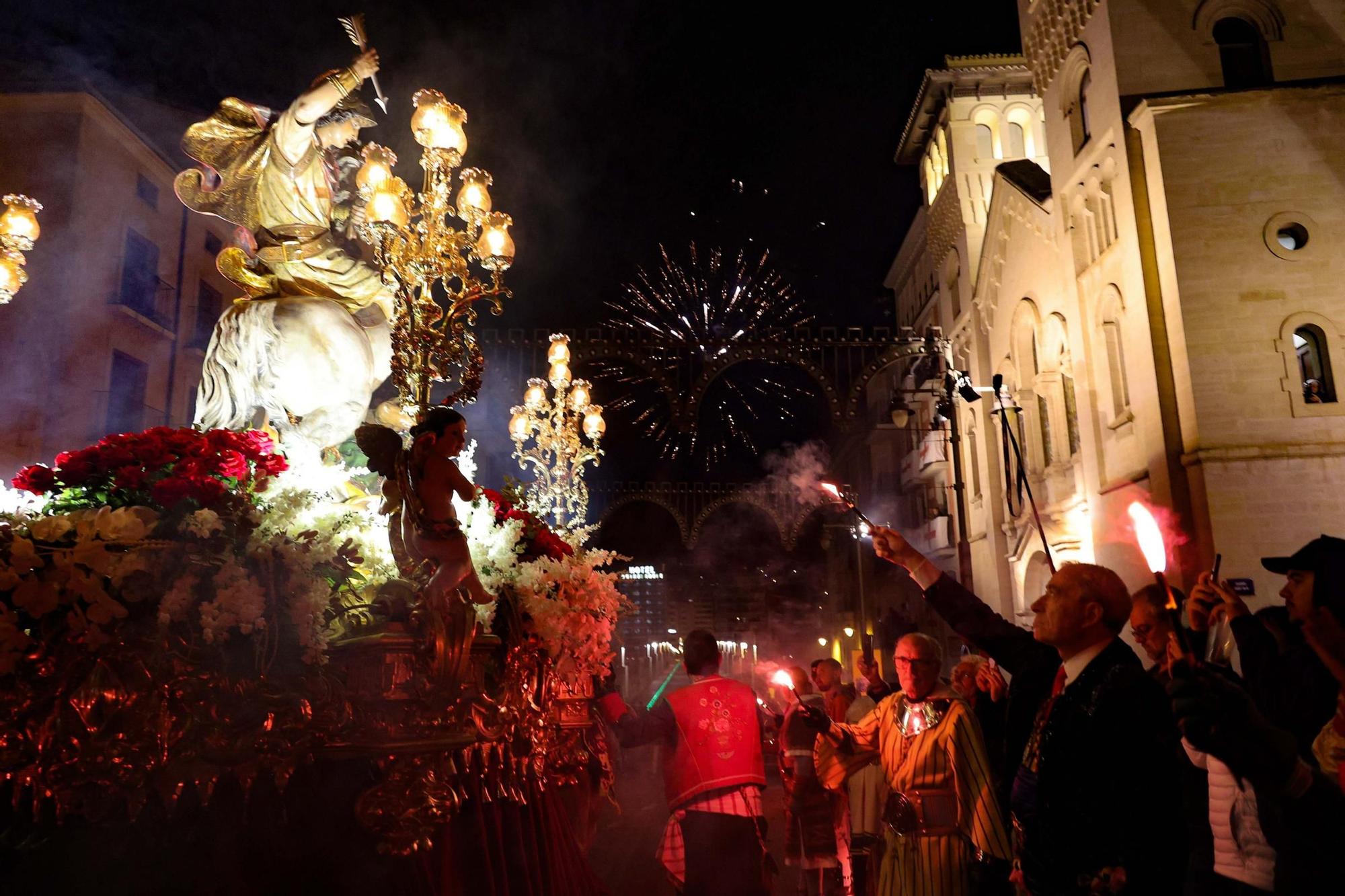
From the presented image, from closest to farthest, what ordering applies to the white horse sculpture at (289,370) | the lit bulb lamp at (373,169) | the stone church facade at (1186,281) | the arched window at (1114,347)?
the white horse sculpture at (289,370)
the lit bulb lamp at (373,169)
the stone church facade at (1186,281)
the arched window at (1114,347)

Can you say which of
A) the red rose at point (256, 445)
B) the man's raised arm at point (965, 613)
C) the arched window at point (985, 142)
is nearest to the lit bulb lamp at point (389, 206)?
the red rose at point (256, 445)

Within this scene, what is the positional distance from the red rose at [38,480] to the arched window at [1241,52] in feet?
57.8

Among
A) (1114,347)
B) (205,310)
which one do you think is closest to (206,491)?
(1114,347)

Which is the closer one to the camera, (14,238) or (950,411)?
(14,238)

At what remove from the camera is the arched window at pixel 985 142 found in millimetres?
25984

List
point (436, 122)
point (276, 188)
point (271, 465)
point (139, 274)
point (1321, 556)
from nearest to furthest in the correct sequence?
point (1321, 556) < point (271, 465) < point (276, 188) < point (436, 122) < point (139, 274)

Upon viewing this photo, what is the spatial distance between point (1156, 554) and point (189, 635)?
349 centimetres

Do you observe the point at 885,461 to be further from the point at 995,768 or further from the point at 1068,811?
the point at 1068,811

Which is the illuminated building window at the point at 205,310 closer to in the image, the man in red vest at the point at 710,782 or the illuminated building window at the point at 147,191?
the illuminated building window at the point at 147,191

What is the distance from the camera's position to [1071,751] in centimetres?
313

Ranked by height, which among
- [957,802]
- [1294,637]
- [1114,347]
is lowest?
[957,802]

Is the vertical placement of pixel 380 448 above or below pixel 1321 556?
above

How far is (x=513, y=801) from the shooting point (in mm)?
4773

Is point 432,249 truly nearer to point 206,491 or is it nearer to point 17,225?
point 206,491
